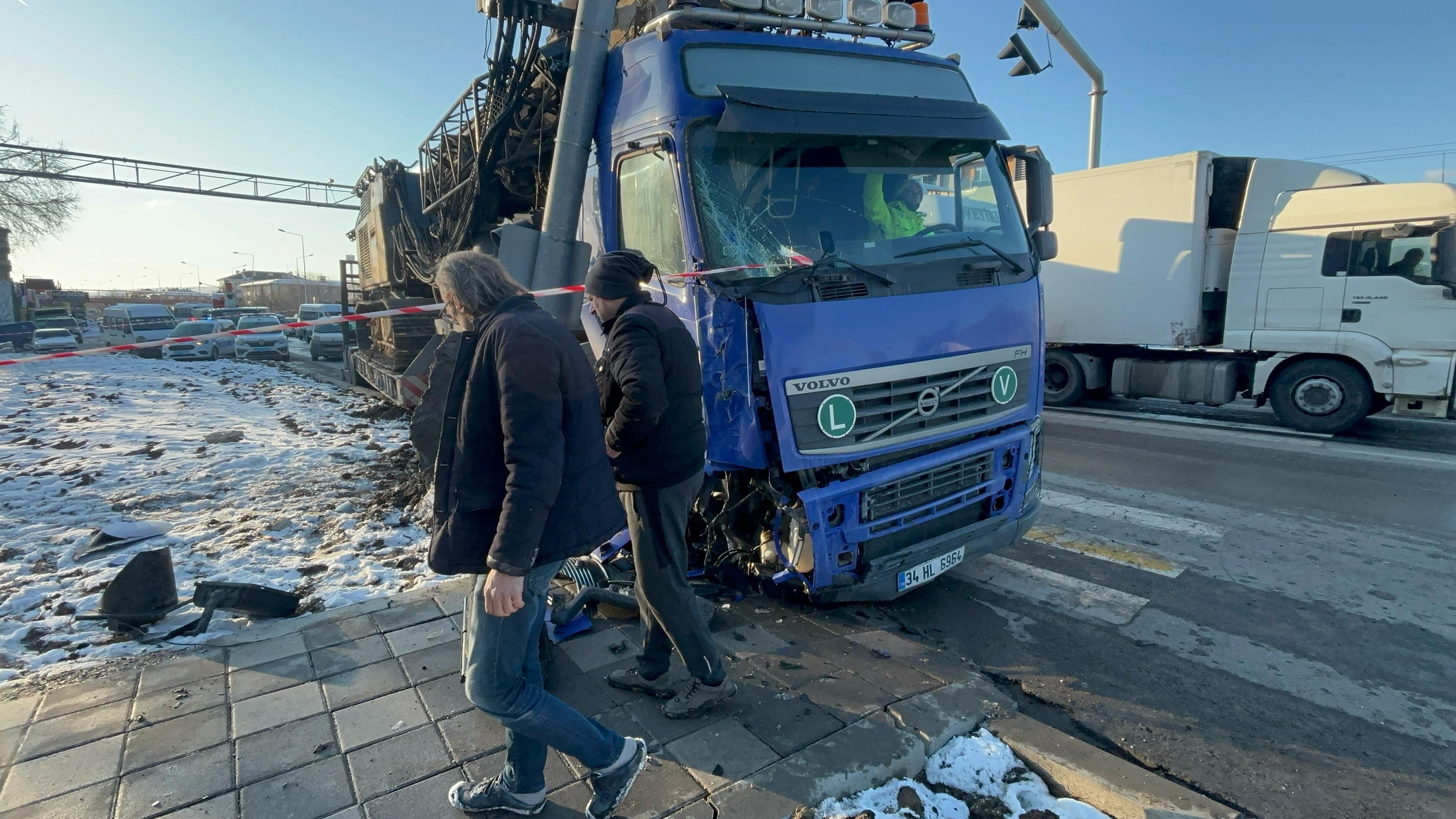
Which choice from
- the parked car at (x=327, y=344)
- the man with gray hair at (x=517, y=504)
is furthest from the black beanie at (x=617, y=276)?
the parked car at (x=327, y=344)

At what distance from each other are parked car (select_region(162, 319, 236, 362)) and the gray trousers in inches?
893

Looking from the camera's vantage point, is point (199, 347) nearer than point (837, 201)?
A: No

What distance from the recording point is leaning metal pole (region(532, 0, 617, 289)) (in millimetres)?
4910

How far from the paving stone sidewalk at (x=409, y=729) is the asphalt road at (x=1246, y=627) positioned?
0.69m

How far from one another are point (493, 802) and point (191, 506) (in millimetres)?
5468

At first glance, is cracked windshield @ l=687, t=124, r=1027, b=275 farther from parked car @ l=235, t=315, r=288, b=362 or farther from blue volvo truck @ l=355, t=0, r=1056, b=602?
parked car @ l=235, t=315, r=288, b=362

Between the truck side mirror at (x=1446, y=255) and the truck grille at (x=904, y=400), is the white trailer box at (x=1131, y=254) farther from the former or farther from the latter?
the truck grille at (x=904, y=400)

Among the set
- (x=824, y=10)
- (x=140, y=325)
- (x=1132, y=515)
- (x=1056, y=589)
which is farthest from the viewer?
(x=140, y=325)

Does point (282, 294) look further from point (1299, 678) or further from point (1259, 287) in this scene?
point (1299, 678)

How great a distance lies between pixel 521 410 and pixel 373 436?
8.47m

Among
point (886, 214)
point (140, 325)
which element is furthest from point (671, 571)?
point (140, 325)

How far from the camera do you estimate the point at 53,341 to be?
28453 mm

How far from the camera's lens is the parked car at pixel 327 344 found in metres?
26.3

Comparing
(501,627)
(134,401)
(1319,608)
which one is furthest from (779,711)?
(134,401)
